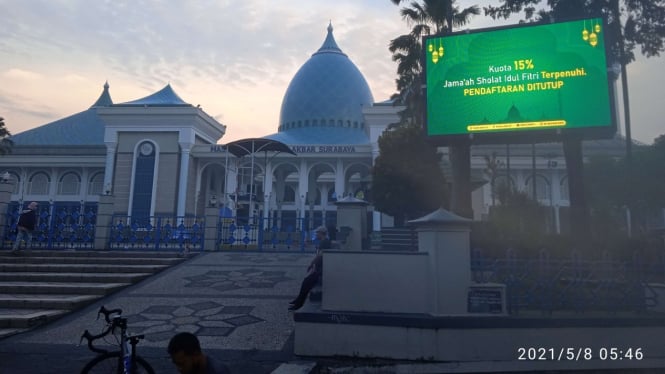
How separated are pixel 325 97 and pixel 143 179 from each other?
69.8 ft

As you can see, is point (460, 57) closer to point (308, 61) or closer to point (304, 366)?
point (304, 366)

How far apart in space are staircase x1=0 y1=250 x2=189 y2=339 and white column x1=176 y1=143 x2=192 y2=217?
2251 centimetres

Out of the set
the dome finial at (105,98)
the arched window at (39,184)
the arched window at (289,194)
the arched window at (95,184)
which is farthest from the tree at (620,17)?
the dome finial at (105,98)

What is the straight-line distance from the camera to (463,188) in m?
14.1

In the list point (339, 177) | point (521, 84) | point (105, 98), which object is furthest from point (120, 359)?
point (105, 98)

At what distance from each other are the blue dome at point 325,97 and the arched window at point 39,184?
80.9 ft

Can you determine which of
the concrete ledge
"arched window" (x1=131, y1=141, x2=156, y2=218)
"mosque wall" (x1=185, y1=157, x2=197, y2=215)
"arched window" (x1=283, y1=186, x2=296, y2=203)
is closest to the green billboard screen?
the concrete ledge

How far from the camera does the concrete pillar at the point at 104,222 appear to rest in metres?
13.3

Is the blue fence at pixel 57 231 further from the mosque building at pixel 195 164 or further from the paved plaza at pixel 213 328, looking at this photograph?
the mosque building at pixel 195 164

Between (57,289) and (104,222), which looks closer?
(57,289)

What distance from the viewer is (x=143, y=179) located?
3481 centimetres

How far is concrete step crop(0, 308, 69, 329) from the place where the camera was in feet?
23.1

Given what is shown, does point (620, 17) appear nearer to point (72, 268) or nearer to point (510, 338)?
point (510, 338)

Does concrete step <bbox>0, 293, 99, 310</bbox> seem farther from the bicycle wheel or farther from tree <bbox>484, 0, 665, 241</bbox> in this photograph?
tree <bbox>484, 0, 665, 241</bbox>
